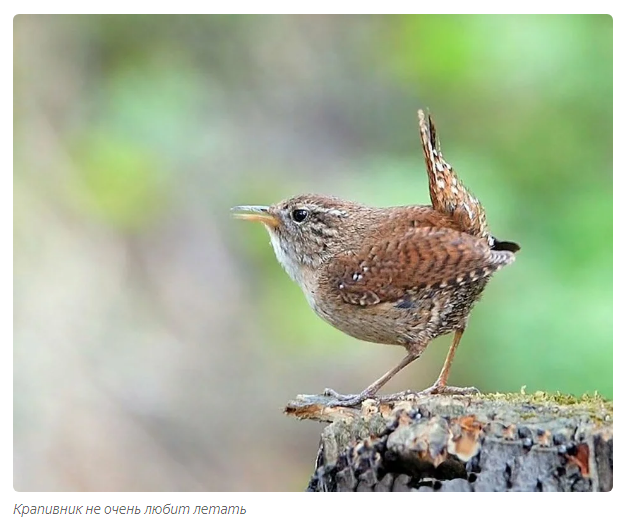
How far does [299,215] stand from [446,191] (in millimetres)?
720

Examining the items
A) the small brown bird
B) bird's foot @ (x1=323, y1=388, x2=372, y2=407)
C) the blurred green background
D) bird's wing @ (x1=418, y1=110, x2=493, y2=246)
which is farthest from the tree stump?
the blurred green background

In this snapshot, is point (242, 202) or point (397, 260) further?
point (242, 202)

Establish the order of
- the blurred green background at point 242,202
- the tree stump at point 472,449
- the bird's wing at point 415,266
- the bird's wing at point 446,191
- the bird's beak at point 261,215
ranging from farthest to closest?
the blurred green background at point 242,202 → the bird's beak at point 261,215 → the bird's wing at point 446,191 → the bird's wing at point 415,266 → the tree stump at point 472,449

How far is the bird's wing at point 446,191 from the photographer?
11.6 feet

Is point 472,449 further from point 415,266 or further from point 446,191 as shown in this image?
point 446,191

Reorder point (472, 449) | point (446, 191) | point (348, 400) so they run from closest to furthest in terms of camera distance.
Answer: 1. point (472, 449)
2. point (348, 400)
3. point (446, 191)

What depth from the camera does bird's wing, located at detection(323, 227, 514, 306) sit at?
133 inches

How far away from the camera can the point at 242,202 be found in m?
6.10

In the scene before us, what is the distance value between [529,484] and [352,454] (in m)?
0.59

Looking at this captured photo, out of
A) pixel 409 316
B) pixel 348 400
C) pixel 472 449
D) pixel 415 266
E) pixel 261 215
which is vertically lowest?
pixel 472 449

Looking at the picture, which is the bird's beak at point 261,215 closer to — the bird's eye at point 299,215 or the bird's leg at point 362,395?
the bird's eye at point 299,215

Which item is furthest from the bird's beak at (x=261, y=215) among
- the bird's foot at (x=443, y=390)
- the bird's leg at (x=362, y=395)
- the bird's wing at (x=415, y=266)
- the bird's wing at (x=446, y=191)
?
the bird's foot at (x=443, y=390)

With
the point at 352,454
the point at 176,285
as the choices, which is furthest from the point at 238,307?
the point at 352,454

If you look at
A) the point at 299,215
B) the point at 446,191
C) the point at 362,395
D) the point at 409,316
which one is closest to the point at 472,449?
the point at 362,395
